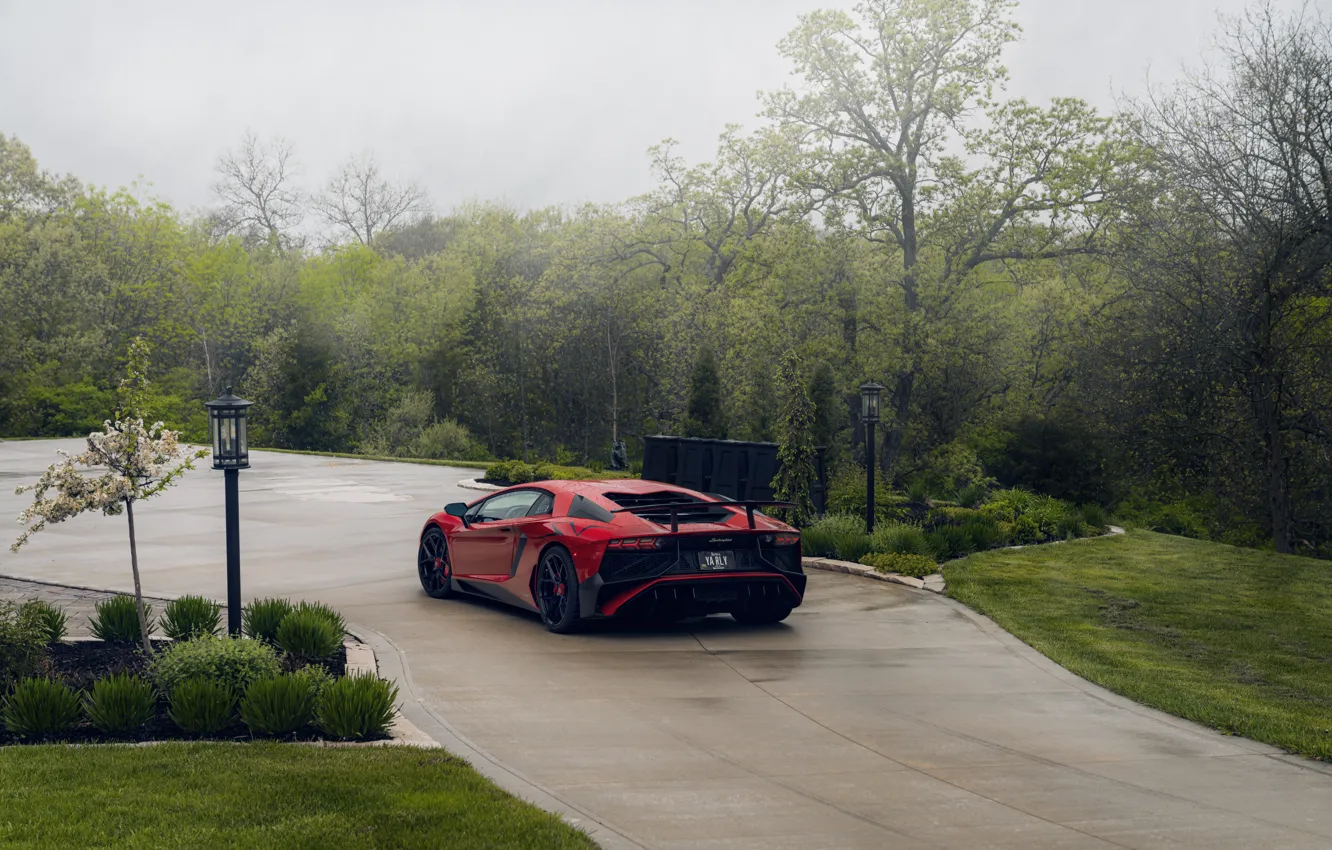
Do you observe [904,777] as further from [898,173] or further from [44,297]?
[44,297]

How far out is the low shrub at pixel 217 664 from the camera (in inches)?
306

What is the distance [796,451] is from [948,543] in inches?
100

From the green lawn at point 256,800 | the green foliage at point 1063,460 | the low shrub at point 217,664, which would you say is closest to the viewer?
the green lawn at point 256,800

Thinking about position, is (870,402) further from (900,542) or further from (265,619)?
(265,619)

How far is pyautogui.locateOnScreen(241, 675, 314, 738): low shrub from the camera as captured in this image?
7.15m

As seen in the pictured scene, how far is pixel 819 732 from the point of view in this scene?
25.9ft

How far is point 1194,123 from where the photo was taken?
20922 mm

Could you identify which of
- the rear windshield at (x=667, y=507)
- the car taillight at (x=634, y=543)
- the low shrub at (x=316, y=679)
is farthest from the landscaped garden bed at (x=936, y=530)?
the low shrub at (x=316, y=679)

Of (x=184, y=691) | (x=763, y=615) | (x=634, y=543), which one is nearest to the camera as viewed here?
(x=184, y=691)

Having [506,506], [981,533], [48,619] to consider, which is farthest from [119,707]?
[981,533]

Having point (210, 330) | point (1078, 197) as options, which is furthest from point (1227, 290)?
point (210, 330)

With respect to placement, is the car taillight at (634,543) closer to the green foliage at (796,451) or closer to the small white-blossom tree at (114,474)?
the small white-blossom tree at (114,474)

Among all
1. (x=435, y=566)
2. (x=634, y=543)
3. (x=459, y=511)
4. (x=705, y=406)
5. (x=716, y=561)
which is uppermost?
(x=705, y=406)

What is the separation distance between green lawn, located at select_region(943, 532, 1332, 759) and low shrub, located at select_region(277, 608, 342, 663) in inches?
234
